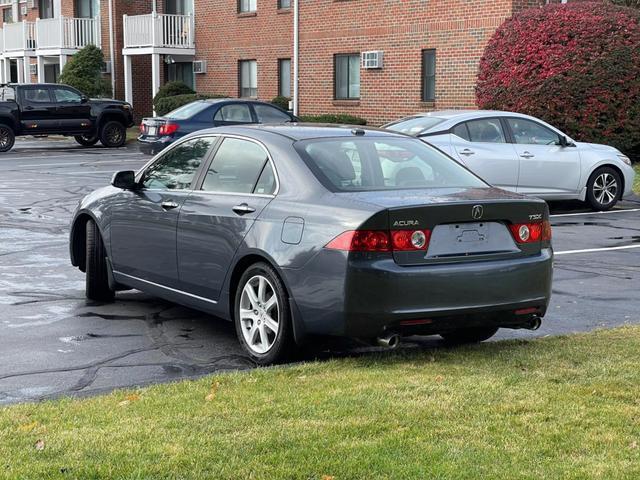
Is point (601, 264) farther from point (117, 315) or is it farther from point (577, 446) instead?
point (577, 446)

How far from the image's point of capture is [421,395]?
5363 millimetres

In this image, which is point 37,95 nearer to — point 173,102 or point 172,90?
point 173,102

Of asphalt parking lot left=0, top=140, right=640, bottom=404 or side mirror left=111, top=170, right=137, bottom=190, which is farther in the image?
side mirror left=111, top=170, right=137, bottom=190

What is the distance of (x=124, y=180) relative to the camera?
26.4ft

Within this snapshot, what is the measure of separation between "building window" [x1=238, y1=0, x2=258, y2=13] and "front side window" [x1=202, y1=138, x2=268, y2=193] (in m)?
25.8

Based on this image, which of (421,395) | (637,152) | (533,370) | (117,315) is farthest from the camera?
(637,152)

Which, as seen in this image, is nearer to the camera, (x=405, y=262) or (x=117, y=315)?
(x=405, y=262)

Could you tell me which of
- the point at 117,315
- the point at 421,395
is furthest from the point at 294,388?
the point at 117,315

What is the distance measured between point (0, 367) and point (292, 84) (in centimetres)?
2509

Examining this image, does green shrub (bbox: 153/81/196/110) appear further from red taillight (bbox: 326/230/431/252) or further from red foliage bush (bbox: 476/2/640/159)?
red taillight (bbox: 326/230/431/252)

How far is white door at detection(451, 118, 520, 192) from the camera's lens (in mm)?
14703

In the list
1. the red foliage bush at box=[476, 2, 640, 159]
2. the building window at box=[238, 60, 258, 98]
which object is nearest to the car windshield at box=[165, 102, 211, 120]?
the red foliage bush at box=[476, 2, 640, 159]

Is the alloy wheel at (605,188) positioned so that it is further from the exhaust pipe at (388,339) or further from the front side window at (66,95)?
the front side window at (66,95)

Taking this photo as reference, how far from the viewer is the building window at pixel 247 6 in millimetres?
32681
